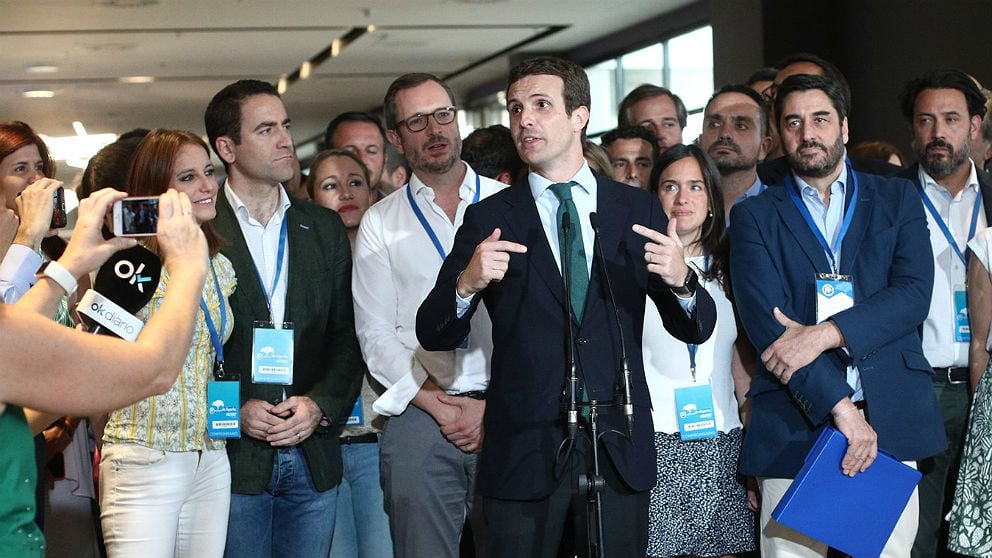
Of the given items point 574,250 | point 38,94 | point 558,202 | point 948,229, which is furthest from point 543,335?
point 38,94

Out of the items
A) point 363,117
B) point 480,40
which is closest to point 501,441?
point 363,117

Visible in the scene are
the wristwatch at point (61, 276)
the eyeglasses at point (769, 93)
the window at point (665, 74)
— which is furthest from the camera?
the window at point (665, 74)

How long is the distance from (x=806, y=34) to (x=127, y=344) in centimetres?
759

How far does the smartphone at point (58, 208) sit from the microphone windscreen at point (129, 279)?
0.65 feet

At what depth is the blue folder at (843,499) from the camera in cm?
352

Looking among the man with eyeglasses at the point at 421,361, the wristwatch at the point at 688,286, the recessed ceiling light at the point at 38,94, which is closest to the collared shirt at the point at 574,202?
the wristwatch at the point at 688,286

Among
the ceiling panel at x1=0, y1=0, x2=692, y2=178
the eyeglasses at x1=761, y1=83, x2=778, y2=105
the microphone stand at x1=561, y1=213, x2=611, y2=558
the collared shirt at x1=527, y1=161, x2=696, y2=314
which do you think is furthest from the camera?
the ceiling panel at x1=0, y1=0, x2=692, y2=178

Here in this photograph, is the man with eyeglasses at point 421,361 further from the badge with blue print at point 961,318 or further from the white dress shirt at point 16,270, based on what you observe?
the badge with blue print at point 961,318

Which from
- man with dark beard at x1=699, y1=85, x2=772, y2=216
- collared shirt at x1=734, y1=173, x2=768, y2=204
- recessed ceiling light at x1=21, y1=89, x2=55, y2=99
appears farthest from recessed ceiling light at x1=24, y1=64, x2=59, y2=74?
collared shirt at x1=734, y1=173, x2=768, y2=204

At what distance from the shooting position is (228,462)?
3686 mm

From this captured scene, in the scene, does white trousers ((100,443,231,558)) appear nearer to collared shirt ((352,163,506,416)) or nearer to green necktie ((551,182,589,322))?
collared shirt ((352,163,506,416))

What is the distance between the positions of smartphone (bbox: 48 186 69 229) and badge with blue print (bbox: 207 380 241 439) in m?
0.65

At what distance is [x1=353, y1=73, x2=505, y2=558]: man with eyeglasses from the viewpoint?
12.9 ft

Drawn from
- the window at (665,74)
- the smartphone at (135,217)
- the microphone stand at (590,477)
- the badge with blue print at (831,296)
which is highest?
the window at (665,74)
